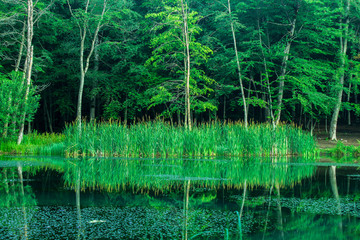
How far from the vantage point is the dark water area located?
16.9 ft

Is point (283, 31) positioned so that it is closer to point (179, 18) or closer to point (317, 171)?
point (179, 18)

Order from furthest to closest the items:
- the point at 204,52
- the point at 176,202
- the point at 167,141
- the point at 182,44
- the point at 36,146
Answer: the point at 204,52 → the point at 182,44 → the point at 36,146 → the point at 167,141 → the point at 176,202

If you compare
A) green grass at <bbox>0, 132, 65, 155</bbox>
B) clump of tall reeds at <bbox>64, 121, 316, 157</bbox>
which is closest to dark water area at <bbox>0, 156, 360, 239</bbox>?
clump of tall reeds at <bbox>64, 121, 316, 157</bbox>

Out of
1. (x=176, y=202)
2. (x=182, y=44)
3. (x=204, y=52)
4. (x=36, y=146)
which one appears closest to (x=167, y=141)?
(x=36, y=146)

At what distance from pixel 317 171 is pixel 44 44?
2361 cm

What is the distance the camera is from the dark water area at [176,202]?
5.14 metres

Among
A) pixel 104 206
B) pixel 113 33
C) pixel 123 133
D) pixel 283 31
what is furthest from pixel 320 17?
pixel 104 206

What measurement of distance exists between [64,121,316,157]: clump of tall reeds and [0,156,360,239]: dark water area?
12.3 feet

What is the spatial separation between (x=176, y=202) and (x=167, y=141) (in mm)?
8801

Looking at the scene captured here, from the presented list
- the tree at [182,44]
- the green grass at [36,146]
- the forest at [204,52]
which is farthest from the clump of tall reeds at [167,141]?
the forest at [204,52]

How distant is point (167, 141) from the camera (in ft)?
51.5

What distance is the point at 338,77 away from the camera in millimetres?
24469

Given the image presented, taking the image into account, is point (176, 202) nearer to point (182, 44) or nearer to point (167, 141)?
point (167, 141)

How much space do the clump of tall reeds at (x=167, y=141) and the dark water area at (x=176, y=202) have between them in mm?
3758
